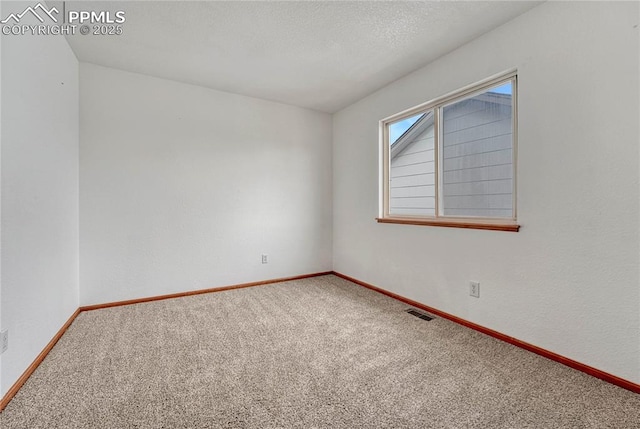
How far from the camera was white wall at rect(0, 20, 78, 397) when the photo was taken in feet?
4.96

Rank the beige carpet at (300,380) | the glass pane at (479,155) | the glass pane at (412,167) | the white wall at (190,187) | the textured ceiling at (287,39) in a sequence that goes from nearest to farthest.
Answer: the beige carpet at (300,380)
the textured ceiling at (287,39)
the glass pane at (479,155)
the white wall at (190,187)
the glass pane at (412,167)

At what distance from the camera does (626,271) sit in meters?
1.59

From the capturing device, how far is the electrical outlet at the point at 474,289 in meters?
2.32

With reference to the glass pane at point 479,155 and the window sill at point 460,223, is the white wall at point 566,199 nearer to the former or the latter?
the window sill at point 460,223

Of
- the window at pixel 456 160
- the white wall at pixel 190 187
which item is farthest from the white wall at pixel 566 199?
the white wall at pixel 190 187

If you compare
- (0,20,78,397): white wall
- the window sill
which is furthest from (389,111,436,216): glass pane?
(0,20,78,397): white wall

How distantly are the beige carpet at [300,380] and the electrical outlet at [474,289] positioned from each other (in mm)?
302

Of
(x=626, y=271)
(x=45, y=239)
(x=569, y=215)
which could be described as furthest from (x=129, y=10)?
(x=626, y=271)

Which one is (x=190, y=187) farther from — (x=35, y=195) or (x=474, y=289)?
(x=474, y=289)

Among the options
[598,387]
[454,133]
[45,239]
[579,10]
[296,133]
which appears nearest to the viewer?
[598,387]

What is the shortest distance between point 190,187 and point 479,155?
117 inches

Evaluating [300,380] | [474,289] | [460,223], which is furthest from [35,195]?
[474,289]

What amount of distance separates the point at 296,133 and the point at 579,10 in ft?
9.71

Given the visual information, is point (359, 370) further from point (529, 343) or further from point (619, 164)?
point (619, 164)
